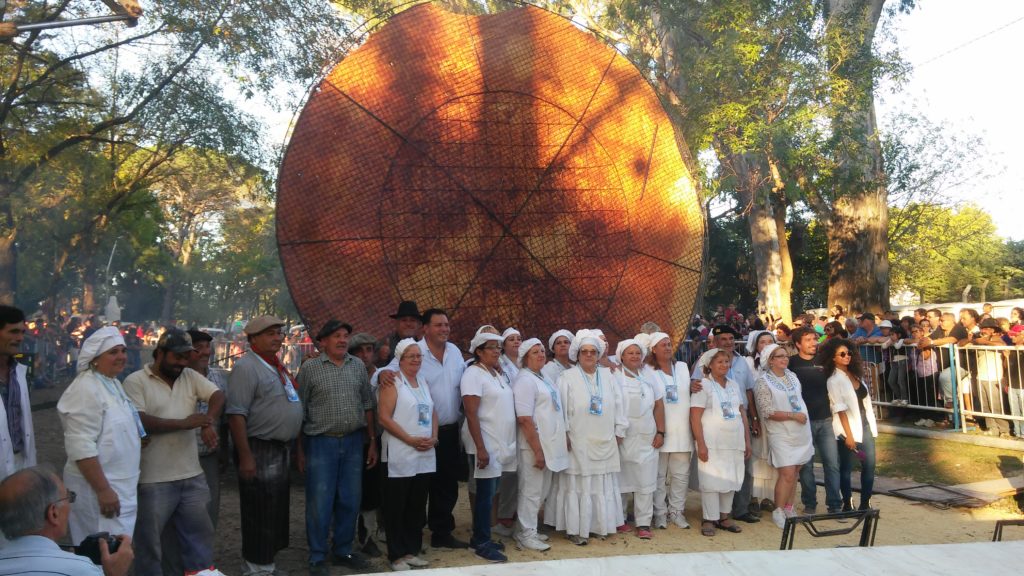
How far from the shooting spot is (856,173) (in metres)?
13.1

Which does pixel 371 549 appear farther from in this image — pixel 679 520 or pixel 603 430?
pixel 679 520

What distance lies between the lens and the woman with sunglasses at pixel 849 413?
21.1ft

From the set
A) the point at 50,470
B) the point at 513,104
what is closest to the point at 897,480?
the point at 513,104

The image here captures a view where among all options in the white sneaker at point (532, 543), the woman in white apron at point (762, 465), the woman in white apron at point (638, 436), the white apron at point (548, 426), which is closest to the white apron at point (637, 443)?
the woman in white apron at point (638, 436)

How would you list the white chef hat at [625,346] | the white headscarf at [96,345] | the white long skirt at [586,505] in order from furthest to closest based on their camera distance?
the white chef hat at [625,346]
the white long skirt at [586,505]
the white headscarf at [96,345]

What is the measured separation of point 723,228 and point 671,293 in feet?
73.9

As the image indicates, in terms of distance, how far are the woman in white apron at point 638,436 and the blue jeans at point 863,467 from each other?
1730mm

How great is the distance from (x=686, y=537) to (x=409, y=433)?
235 cm

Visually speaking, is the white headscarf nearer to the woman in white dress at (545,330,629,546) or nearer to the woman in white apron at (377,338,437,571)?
the woman in white apron at (377,338,437,571)

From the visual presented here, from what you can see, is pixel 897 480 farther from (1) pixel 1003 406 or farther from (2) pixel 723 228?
(2) pixel 723 228

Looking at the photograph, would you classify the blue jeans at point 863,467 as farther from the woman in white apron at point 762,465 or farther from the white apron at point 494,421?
the white apron at point 494,421

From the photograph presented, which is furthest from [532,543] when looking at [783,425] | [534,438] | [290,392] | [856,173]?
[856,173]

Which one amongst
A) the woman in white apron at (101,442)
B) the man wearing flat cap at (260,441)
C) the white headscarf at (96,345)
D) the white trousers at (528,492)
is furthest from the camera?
the white trousers at (528,492)

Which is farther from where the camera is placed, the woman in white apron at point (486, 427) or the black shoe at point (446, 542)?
the black shoe at point (446, 542)
